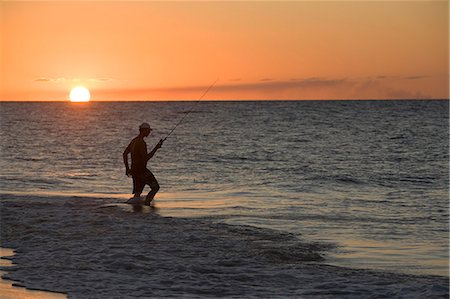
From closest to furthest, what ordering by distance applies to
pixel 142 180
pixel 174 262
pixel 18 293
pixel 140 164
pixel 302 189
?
pixel 18 293
pixel 174 262
pixel 140 164
pixel 142 180
pixel 302 189

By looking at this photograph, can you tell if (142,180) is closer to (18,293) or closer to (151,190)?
(151,190)

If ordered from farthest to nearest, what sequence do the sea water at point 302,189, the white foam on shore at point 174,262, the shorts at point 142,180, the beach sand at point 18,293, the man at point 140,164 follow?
the shorts at point 142,180 < the man at point 140,164 < the sea water at point 302,189 < the white foam on shore at point 174,262 < the beach sand at point 18,293

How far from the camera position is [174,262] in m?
9.26

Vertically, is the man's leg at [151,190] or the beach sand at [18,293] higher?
the man's leg at [151,190]

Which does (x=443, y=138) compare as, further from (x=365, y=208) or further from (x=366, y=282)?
(x=366, y=282)

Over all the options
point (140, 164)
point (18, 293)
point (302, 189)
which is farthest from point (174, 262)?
point (302, 189)

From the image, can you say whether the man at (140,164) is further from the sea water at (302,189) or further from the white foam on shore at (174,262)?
the white foam on shore at (174,262)

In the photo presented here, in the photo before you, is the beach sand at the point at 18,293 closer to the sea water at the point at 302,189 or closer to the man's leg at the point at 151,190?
the sea water at the point at 302,189

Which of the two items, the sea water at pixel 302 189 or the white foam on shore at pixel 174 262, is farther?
the sea water at pixel 302 189

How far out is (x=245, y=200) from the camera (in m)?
15.7

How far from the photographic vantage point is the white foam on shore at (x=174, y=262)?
7996mm

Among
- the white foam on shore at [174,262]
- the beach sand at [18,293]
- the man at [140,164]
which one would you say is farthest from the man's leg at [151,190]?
the beach sand at [18,293]

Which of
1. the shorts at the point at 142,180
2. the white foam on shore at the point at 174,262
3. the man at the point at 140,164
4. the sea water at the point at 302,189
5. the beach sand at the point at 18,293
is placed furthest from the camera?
the shorts at the point at 142,180

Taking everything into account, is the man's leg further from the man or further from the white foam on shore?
the white foam on shore
